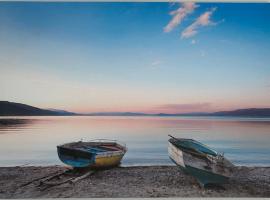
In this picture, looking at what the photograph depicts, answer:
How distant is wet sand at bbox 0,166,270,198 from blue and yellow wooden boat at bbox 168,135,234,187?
0.20 metres

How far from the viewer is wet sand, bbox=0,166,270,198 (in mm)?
6789

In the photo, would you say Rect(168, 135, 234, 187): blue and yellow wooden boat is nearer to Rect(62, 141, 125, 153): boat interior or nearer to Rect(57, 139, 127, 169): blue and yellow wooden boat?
Rect(57, 139, 127, 169): blue and yellow wooden boat

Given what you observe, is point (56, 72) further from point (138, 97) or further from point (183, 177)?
point (183, 177)

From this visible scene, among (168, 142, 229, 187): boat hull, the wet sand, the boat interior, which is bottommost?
the wet sand

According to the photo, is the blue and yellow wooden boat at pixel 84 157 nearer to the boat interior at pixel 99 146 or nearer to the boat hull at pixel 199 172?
the boat interior at pixel 99 146

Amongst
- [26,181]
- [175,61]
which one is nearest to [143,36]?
[175,61]

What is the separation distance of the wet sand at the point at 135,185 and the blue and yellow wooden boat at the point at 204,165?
197mm

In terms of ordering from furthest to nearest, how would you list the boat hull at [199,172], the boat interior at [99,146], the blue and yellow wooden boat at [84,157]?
the boat interior at [99,146] → the blue and yellow wooden boat at [84,157] → the boat hull at [199,172]

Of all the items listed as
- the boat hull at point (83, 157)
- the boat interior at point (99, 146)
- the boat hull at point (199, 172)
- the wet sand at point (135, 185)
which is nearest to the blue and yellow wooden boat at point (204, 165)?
the boat hull at point (199, 172)

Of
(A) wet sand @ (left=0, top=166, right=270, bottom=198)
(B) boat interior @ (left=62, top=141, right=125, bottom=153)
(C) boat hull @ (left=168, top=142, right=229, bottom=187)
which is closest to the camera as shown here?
(A) wet sand @ (left=0, top=166, right=270, bottom=198)

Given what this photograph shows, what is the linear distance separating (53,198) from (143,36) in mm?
4395

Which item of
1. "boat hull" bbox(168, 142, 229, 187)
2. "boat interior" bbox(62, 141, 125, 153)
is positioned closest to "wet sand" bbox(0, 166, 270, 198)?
"boat hull" bbox(168, 142, 229, 187)

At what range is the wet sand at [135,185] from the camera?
679 cm

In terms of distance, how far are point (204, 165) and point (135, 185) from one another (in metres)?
1.36
